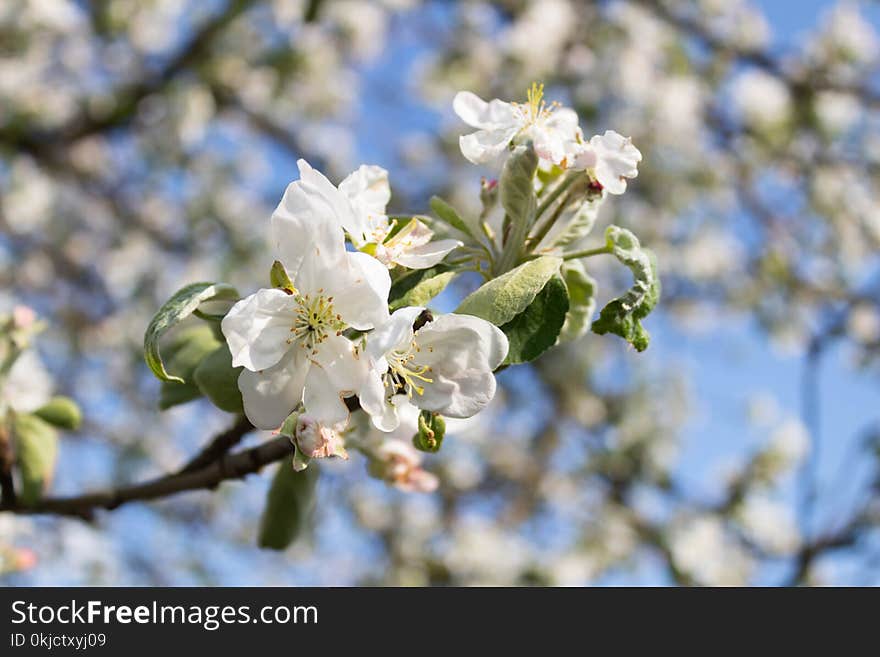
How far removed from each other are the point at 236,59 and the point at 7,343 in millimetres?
3432

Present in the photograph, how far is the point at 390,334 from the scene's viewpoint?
0.77 m

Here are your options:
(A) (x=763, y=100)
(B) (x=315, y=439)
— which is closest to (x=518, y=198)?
(B) (x=315, y=439)

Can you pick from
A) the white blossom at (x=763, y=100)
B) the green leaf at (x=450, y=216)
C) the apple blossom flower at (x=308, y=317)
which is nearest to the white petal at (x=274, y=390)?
the apple blossom flower at (x=308, y=317)

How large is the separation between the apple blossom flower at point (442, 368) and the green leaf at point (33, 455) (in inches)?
21.3

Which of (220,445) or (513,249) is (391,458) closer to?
(220,445)

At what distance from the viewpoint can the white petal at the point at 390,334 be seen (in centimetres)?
76

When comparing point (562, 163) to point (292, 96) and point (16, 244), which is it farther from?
point (16, 244)

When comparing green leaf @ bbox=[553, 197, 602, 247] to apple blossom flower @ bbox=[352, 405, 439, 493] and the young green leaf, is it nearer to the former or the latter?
the young green leaf

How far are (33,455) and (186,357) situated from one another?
32 centimetres

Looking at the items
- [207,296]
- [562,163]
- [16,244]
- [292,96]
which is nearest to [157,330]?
[207,296]

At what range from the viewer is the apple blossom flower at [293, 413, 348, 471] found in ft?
2.53

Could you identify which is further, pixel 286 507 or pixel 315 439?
pixel 286 507

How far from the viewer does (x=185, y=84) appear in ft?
13.6

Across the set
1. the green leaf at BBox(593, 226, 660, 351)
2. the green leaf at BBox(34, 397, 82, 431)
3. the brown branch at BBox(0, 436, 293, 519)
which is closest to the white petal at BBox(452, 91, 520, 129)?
the green leaf at BBox(593, 226, 660, 351)
